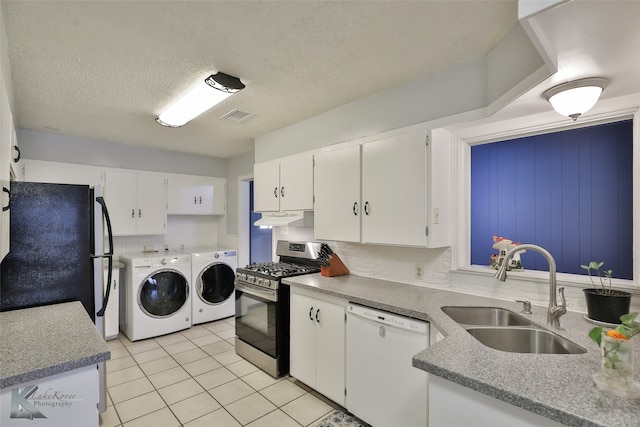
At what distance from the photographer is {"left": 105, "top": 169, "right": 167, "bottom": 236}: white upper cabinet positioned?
3951 millimetres

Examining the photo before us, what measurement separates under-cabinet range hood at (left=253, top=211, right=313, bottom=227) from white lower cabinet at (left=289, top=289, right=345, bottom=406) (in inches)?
27.3

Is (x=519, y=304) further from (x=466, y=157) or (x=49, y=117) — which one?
(x=49, y=117)

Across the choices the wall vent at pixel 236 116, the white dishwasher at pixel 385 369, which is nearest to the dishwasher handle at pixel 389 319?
the white dishwasher at pixel 385 369

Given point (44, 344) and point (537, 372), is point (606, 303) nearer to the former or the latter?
point (537, 372)

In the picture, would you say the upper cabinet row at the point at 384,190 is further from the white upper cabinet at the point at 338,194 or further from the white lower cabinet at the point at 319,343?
the white lower cabinet at the point at 319,343

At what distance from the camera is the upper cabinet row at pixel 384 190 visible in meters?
2.14

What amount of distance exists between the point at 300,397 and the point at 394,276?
1209 mm

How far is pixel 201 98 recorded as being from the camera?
102 inches

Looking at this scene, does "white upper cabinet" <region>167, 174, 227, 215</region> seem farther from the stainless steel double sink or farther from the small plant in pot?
the small plant in pot

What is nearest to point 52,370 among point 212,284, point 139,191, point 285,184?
point 285,184

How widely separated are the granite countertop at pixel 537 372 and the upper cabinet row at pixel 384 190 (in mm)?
607

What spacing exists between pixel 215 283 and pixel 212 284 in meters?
0.04

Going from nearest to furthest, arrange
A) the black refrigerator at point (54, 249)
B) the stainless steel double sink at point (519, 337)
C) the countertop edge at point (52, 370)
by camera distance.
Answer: the countertop edge at point (52, 370), the stainless steel double sink at point (519, 337), the black refrigerator at point (54, 249)

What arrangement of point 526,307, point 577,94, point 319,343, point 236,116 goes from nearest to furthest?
point 577,94 < point 526,307 < point 319,343 < point 236,116
